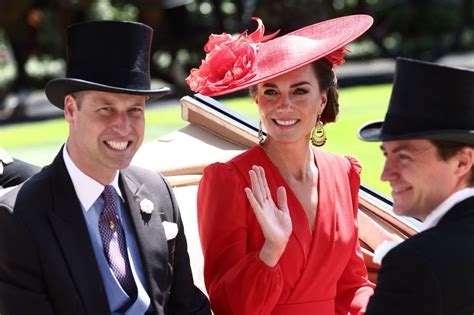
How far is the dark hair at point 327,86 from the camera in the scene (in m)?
3.31

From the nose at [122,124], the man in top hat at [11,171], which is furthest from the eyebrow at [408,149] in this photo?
the man in top hat at [11,171]

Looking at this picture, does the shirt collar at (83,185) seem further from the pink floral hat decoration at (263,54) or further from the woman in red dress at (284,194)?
the pink floral hat decoration at (263,54)

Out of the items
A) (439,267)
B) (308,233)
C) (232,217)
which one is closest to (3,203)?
(232,217)

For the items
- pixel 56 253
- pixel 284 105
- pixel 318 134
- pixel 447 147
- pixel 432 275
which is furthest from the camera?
pixel 318 134

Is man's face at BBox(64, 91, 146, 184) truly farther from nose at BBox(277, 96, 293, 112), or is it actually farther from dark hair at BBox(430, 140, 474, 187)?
dark hair at BBox(430, 140, 474, 187)

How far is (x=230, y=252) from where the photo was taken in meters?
3.11

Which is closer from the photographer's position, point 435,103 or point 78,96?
point 435,103

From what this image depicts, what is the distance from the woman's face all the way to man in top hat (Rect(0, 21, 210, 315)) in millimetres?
427

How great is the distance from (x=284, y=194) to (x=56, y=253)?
29.4 inches

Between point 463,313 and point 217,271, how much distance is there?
1109 mm

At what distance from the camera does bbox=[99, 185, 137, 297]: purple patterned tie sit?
288 cm

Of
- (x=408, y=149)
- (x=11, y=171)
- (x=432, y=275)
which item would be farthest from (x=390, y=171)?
(x=11, y=171)

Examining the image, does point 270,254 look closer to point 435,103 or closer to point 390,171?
point 390,171

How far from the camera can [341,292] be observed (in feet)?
11.2
